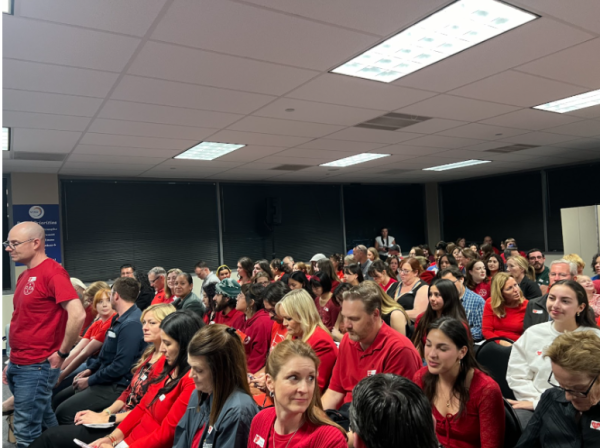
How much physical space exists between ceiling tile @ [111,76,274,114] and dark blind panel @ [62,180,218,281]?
16.2ft

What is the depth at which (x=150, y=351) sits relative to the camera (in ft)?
9.44

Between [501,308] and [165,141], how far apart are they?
4.11m

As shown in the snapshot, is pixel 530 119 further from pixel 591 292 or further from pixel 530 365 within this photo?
pixel 530 365

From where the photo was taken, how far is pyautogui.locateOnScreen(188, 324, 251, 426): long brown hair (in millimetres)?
1912

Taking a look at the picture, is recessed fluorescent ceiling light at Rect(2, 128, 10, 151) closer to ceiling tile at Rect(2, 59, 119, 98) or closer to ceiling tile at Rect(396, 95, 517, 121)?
ceiling tile at Rect(2, 59, 119, 98)

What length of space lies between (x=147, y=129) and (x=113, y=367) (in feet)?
8.68

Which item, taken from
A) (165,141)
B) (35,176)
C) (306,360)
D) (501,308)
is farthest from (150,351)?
(35,176)

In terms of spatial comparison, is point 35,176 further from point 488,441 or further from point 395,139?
point 488,441

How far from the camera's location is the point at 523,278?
4.77m

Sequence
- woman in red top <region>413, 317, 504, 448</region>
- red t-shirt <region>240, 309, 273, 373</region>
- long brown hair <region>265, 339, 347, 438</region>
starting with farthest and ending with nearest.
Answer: red t-shirt <region>240, 309, 273, 373</region>
woman in red top <region>413, 317, 504, 448</region>
long brown hair <region>265, 339, 347, 438</region>

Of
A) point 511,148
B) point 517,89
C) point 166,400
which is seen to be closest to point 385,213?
point 511,148

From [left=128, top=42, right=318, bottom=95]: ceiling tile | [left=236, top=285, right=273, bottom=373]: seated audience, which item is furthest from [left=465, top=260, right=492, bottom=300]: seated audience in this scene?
[left=128, top=42, right=318, bottom=95]: ceiling tile

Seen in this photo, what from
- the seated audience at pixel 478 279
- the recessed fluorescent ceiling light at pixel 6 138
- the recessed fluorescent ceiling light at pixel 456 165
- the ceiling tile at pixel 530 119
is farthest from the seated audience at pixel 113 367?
the recessed fluorescent ceiling light at pixel 456 165

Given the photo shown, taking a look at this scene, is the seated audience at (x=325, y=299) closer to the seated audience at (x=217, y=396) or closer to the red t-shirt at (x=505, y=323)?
the red t-shirt at (x=505, y=323)
